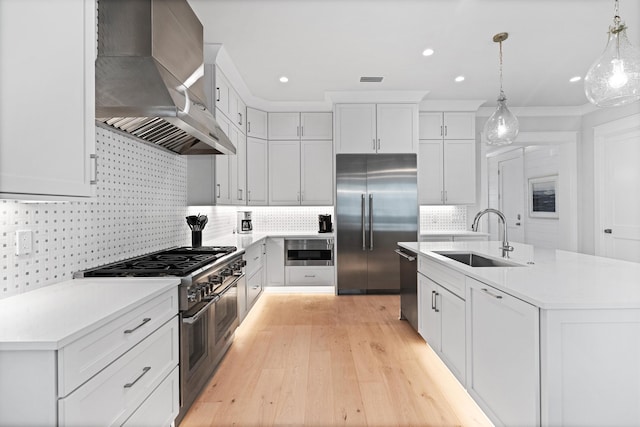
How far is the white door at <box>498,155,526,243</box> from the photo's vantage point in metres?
7.22

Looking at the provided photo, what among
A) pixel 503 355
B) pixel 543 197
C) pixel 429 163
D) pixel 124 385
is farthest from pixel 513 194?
pixel 124 385

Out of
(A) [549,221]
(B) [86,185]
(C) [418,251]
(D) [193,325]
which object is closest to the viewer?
(B) [86,185]

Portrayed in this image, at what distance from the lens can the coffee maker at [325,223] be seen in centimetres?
505

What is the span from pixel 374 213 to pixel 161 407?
11.6 ft

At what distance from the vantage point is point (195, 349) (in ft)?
6.73

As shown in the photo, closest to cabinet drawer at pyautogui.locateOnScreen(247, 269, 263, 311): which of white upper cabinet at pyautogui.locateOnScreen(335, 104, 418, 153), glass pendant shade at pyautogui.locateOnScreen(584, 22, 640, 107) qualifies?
white upper cabinet at pyautogui.locateOnScreen(335, 104, 418, 153)

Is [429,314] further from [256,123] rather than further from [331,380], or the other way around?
[256,123]

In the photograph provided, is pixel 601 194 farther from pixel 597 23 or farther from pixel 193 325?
pixel 193 325

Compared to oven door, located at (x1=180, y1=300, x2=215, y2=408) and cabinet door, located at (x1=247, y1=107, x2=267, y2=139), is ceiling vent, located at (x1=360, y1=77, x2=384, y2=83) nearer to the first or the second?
cabinet door, located at (x1=247, y1=107, x2=267, y2=139)

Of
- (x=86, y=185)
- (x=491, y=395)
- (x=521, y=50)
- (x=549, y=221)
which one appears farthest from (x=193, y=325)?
(x=549, y=221)

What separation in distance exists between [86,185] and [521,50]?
3.98 m

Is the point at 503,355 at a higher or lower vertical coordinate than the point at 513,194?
lower

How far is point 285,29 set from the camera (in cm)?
297

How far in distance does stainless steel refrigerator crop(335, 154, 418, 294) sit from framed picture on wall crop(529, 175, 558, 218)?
337 centimetres
